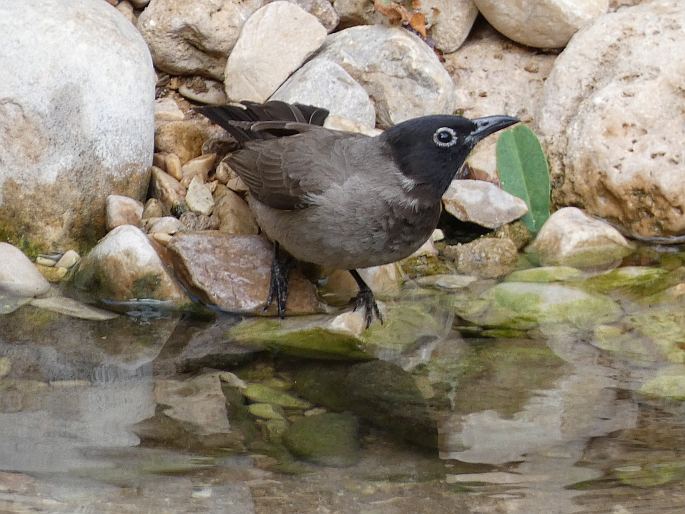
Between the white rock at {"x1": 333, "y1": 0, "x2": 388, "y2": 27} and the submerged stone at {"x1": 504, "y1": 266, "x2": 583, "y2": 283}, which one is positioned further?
the white rock at {"x1": 333, "y1": 0, "x2": 388, "y2": 27}

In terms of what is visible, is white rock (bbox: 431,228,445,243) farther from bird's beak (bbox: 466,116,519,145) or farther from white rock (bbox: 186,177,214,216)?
white rock (bbox: 186,177,214,216)

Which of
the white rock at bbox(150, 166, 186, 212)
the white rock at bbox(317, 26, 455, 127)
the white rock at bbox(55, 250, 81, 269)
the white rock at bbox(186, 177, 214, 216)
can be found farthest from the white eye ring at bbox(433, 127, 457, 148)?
the white rock at bbox(55, 250, 81, 269)

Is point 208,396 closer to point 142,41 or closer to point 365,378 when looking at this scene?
point 365,378

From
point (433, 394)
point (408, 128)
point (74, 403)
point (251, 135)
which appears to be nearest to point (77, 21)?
point (251, 135)

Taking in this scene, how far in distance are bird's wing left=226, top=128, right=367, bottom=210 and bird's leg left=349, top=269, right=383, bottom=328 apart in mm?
582

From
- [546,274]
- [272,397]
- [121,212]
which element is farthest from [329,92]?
[272,397]

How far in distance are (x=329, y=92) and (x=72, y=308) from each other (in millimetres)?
2190

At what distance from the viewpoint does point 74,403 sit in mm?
4273

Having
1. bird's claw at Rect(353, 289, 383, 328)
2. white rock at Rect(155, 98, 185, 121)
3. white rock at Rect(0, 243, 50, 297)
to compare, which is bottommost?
white rock at Rect(0, 243, 50, 297)

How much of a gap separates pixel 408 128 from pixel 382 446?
72.3 inches

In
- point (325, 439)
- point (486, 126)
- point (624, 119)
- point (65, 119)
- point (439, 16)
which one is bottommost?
point (325, 439)

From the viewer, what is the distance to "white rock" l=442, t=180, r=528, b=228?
6305mm

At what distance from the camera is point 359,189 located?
209 inches

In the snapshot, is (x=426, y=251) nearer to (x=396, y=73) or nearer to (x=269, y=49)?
(x=396, y=73)
